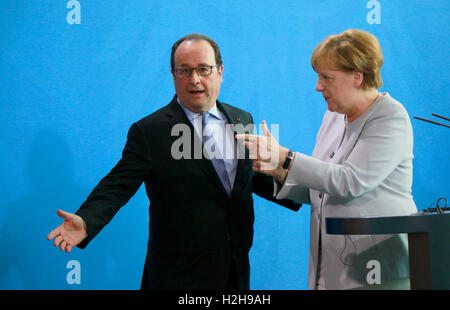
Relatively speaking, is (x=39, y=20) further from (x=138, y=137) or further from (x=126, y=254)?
(x=126, y=254)

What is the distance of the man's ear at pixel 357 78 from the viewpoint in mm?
1878

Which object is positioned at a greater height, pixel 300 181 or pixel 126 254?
pixel 300 181

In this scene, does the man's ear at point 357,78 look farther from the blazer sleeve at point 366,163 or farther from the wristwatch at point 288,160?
the wristwatch at point 288,160

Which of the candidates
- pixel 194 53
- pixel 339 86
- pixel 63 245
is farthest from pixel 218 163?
pixel 63 245

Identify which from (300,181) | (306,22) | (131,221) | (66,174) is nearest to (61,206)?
(66,174)

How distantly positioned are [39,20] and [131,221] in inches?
51.3

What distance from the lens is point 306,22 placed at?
3004 mm

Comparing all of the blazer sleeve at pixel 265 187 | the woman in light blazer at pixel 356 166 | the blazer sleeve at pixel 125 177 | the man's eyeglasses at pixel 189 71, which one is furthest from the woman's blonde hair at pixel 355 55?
the blazer sleeve at pixel 125 177

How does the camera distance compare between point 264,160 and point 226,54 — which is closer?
point 264,160

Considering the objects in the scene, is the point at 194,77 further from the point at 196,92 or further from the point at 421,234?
the point at 421,234

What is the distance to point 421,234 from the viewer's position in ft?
5.39

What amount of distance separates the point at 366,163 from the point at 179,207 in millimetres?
808

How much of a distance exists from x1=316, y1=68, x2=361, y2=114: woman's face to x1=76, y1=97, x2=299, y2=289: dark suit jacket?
1.83 feet

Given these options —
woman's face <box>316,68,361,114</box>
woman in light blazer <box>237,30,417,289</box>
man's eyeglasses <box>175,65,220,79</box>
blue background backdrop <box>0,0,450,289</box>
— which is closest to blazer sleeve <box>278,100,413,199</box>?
woman in light blazer <box>237,30,417,289</box>
